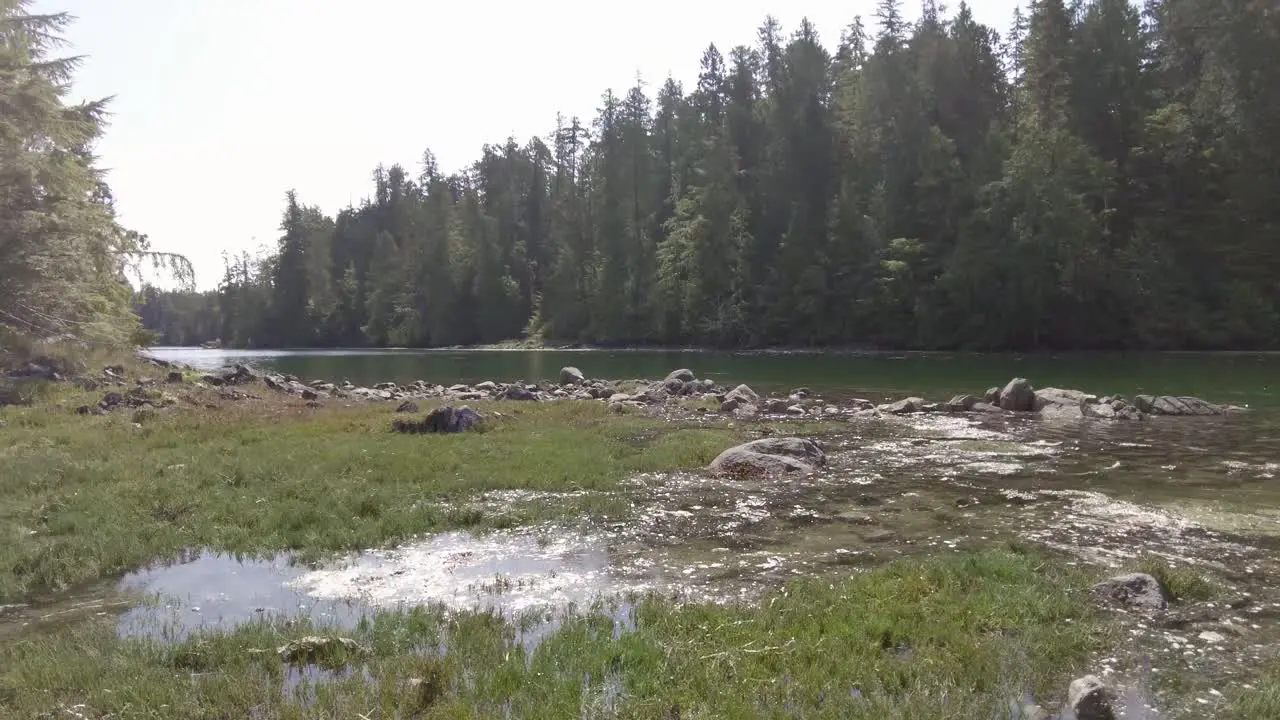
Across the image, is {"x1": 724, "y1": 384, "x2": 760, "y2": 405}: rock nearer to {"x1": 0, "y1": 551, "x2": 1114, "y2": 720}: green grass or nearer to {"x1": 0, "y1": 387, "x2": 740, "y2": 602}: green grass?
{"x1": 0, "y1": 387, "x2": 740, "y2": 602}: green grass

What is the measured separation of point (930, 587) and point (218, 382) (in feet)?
111

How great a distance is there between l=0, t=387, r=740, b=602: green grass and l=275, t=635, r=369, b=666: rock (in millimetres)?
3949

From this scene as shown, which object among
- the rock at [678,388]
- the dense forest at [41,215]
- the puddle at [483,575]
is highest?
the dense forest at [41,215]

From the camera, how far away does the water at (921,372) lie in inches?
1332

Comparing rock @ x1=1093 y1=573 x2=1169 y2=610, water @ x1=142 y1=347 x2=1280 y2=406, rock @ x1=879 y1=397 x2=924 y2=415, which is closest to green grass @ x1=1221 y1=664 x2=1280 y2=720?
rock @ x1=1093 y1=573 x2=1169 y2=610

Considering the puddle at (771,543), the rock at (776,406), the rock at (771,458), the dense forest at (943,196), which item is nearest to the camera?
the puddle at (771,543)

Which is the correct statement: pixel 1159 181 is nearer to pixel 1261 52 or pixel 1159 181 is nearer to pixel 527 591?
pixel 1261 52

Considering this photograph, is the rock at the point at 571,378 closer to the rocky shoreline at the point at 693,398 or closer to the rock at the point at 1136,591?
the rocky shoreline at the point at 693,398

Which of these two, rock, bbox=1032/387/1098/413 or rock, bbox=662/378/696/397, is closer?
rock, bbox=1032/387/1098/413

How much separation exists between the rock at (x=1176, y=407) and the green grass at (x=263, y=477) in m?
15.0

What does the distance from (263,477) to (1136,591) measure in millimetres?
15080

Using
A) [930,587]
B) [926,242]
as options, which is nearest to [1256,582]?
[930,587]

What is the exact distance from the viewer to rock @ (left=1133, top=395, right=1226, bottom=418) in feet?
81.9

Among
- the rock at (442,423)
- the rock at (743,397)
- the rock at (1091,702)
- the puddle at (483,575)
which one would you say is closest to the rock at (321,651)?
the puddle at (483,575)
